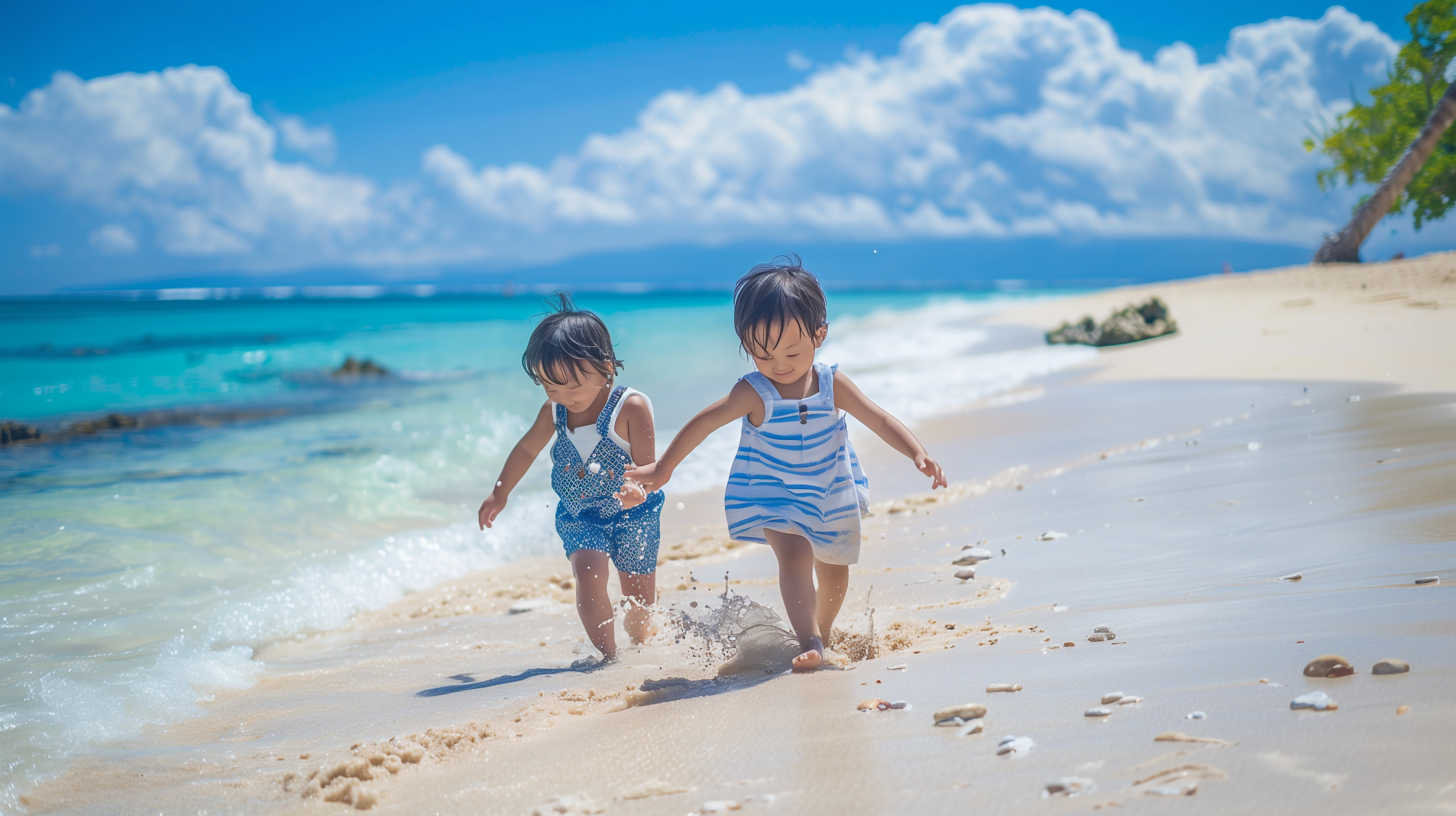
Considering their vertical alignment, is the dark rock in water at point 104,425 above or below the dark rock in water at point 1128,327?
below

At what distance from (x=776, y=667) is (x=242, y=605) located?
3101 mm

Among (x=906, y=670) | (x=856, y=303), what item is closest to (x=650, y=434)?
(x=906, y=670)

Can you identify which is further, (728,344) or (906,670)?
(728,344)

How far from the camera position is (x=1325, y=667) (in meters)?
1.92

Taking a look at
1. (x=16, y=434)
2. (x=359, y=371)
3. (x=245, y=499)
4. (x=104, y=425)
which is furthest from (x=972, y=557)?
(x=359, y=371)

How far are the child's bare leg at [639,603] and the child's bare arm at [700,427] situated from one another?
776 mm

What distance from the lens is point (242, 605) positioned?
4.52m

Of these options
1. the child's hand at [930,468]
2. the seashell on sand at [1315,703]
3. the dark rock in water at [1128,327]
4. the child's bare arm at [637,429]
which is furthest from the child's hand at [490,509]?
the dark rock in water at [1128,327]

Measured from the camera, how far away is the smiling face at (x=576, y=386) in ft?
11.5

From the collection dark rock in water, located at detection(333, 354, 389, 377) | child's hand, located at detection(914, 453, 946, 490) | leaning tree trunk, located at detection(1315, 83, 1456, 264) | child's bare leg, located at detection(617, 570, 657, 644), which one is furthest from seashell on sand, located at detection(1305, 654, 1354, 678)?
leaning tree trunk, located at detection(1315, 83, 1456, 264)

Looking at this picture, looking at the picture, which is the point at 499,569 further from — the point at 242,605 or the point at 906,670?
the point at 906,670

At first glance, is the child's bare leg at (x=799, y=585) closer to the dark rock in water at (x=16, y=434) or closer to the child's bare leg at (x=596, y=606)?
the child's bare leg at (x=596, y=606)

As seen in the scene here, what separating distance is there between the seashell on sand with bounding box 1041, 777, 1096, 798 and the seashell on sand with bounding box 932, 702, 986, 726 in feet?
1.29

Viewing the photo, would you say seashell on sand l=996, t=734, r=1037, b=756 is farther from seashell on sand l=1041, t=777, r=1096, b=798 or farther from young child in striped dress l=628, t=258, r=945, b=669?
young child in striped dress l=628, t=258, r=945, b=669
